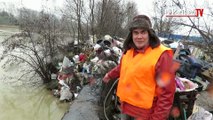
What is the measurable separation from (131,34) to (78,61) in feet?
20.2

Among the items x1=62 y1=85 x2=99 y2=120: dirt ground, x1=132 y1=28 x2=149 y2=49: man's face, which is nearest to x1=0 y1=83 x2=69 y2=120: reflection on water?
x1=62 y1=85 x2=99 y2=120: dirt ground

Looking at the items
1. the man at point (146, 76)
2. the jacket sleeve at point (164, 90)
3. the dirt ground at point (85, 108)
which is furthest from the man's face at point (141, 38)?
the dirt ground at point (85, 108)

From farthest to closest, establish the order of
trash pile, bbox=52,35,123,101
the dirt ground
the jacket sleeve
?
trash pile, bbox=52,35,123,101, the dirt ground, the jacket sleeve

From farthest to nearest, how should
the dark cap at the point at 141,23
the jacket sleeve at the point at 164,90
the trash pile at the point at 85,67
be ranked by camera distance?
the trash pile at the point at 85,67 < the dark cap at the point at 141,23 < the jacket sleeve at the point at 164,90

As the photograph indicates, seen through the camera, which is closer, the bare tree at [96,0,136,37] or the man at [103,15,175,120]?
the man at [103,15,175,120]

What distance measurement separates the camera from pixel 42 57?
35.3ft

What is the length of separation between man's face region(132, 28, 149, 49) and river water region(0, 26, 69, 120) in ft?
17.1

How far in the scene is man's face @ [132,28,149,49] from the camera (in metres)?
2.14

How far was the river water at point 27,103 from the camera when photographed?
23.7 ft

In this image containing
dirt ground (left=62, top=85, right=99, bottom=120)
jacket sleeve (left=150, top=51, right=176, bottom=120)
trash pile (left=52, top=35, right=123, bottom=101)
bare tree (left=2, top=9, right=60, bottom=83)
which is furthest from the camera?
bare tree (left=2, top=9, right=60, bottom=83)

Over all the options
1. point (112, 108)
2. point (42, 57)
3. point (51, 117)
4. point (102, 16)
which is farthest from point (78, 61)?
point (102, 16)

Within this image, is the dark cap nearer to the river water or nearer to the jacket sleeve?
the jacket sleeve

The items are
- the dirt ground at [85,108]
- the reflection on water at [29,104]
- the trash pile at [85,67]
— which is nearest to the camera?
the dirt ground at [85,108]

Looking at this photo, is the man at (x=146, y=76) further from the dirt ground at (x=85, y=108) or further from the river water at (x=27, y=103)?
the river water at (x=27, y=103)
